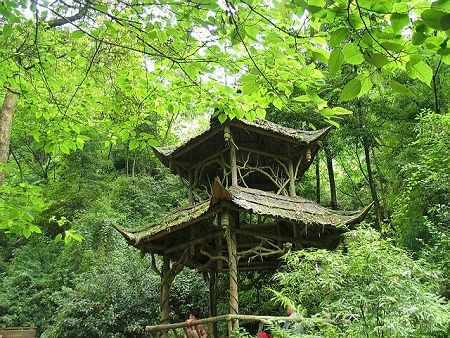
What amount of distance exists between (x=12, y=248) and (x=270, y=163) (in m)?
17.0

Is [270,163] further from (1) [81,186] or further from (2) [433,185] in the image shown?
(1) [81,186]

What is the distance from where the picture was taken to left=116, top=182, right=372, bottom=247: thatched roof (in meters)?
7.40

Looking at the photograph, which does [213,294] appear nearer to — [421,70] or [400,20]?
[421,70]

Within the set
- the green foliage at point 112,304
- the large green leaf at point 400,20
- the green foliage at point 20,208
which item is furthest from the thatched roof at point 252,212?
the large green leaf at point 400,20

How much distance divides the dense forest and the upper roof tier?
0.98 meters

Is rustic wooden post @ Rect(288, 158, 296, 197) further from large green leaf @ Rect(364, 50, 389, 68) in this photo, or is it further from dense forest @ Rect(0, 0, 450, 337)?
large green leaf @ Rect(364, 50, 389, 68)

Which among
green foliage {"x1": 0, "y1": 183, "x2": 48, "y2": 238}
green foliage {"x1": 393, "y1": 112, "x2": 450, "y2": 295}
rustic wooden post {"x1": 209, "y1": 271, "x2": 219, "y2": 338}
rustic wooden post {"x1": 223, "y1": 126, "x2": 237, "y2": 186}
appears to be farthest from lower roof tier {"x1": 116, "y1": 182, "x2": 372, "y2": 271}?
green foliage {"x1": 0, "y1": 183, "x2": 48, "y2": 238}

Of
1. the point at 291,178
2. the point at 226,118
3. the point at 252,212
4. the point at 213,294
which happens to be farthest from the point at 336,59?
the point at 213,294

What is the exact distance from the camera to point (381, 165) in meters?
16.6

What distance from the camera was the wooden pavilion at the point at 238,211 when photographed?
8.02 meters

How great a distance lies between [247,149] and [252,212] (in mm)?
2252

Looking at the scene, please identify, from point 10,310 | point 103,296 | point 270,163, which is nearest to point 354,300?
point 270,163

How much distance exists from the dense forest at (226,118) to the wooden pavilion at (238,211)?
1.07 meters

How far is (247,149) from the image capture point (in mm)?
9320
